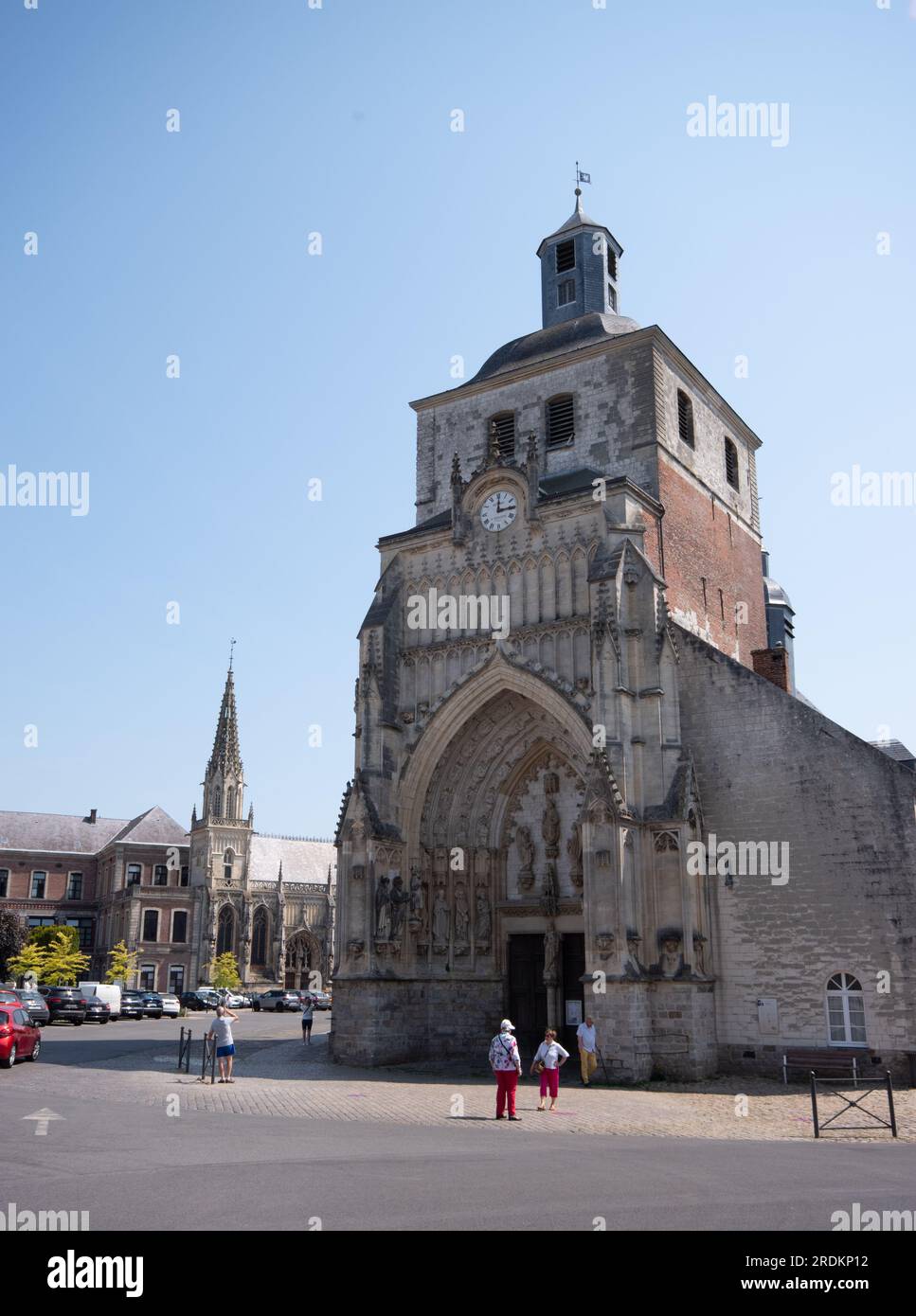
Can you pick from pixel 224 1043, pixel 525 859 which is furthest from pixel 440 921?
pixel 224 1043

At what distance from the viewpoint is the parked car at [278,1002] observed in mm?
54812

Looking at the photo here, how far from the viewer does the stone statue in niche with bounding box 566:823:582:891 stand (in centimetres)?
2411

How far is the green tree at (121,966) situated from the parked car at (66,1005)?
2686 cm

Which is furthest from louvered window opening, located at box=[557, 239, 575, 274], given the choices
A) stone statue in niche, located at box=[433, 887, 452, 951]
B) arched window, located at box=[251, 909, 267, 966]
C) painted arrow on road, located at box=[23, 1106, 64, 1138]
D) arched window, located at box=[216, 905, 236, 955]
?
arched window, located at box=[251, 909, 267, 966]

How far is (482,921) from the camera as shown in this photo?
24.9m

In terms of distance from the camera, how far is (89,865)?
78.9 metres

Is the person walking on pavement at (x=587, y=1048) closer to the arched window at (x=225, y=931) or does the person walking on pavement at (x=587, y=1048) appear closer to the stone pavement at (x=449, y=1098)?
the stone pavement at (x=449, y=1098)

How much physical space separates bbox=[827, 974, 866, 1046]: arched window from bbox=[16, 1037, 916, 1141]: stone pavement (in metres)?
1.54

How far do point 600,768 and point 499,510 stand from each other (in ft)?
24.8
